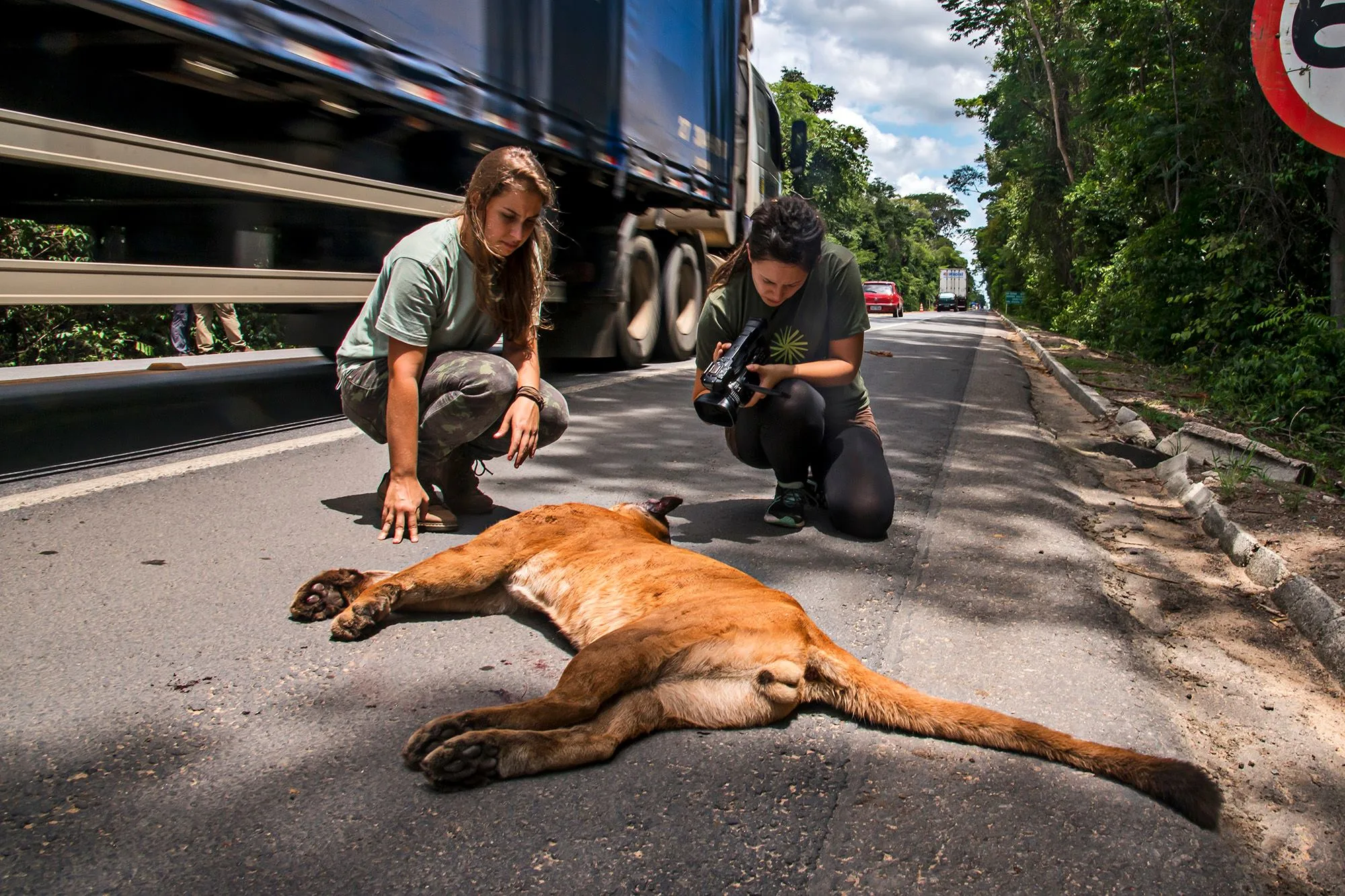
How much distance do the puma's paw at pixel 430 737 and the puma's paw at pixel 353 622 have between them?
0.72 meters

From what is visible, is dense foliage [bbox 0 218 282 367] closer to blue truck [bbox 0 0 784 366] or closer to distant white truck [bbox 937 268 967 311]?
blue truck [bbox 0 0 784 366]

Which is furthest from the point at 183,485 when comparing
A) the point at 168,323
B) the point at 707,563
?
the point at 168,323

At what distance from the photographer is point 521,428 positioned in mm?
3814

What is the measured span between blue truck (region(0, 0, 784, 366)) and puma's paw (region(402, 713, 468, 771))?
11.4 ft

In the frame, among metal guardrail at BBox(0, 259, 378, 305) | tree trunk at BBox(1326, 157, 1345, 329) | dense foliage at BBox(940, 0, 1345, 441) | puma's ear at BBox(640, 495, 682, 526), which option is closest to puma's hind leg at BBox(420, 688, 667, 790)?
puma's ear at BBox(640, 495, 682, 526)

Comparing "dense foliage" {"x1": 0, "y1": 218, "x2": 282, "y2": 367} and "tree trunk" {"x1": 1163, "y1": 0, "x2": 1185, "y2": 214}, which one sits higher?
"tree trunk" {"x1": 1163, "y1": 0, "x2": 1185, "y2": 214}

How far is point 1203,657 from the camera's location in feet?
10.3

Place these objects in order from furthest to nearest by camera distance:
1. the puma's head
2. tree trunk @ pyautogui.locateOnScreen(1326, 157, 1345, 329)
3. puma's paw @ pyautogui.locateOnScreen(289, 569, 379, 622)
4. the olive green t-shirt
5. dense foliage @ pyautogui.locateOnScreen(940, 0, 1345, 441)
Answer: dense foliage @ pyautogui.locateOnScreen(940, 0, 1345, 441)
tree trunk @ pyautogui.locateOnScreen(1326, 157, 1345, 329)
the olive green t-shirt
the puma's head
puma's paw @ pyautogui.locateOnScreen(289, 569, 379, 622)

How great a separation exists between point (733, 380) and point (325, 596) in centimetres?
182

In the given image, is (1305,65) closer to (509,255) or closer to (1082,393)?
(509,255)

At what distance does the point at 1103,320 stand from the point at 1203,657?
1678 centimetres

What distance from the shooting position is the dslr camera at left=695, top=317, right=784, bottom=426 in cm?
400

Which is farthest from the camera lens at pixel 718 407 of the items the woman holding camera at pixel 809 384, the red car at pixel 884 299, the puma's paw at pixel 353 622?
the red car at pixel 884 299

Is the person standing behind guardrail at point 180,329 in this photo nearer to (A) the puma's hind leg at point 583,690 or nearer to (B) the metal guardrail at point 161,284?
(B) the metal guardrail at point 161,284
